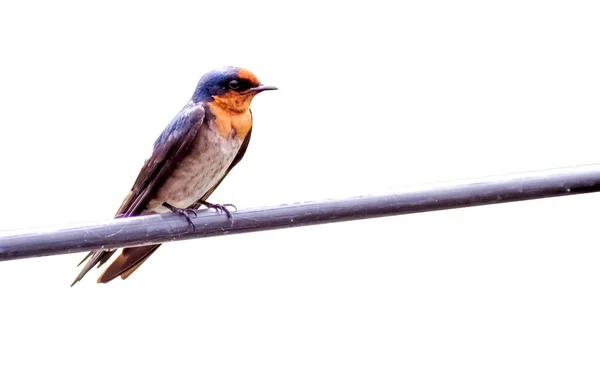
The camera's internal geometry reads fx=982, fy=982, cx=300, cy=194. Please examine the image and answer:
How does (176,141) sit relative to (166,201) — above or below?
above

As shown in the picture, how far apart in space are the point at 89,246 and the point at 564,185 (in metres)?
0.58

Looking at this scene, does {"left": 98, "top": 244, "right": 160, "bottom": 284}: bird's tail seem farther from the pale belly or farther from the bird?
the pale belly

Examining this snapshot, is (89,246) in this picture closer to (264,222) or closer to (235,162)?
(264,222)

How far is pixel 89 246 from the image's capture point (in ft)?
3.50

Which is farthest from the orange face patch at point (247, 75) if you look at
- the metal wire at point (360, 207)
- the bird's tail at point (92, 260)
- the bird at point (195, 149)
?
the metal wire at point (360, 207)

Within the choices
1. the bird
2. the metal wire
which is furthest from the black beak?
the metal wire

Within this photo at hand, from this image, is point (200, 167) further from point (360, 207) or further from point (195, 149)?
point (360, 207)

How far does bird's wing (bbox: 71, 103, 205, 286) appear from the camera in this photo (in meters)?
1.66

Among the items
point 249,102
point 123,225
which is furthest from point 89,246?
point 249,102

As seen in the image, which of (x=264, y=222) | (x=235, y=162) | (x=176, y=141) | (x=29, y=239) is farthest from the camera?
(x=235, y=162)

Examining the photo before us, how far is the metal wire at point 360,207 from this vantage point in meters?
1.13

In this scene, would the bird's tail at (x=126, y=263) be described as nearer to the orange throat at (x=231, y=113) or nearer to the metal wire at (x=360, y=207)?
the orange throat at (x=231, y=113)

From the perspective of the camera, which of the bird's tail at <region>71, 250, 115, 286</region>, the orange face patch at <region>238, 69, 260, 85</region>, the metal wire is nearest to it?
the metal wire

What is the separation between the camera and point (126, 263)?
165 centimetres
